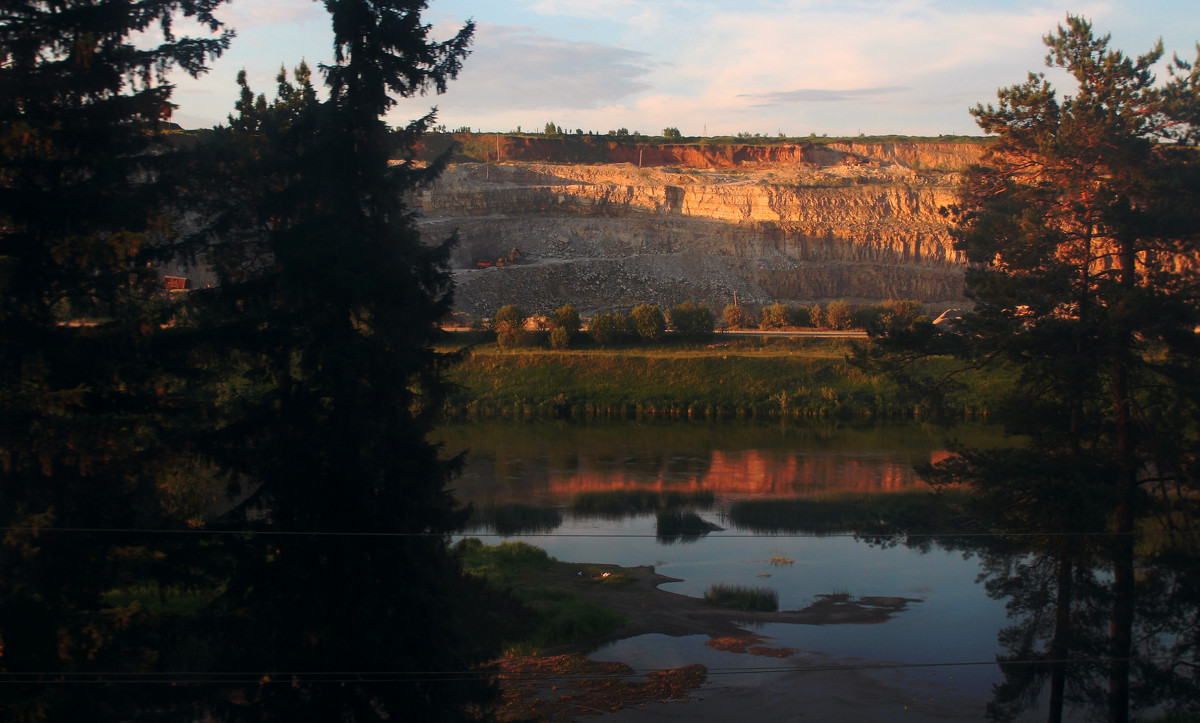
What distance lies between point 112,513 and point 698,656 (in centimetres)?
827

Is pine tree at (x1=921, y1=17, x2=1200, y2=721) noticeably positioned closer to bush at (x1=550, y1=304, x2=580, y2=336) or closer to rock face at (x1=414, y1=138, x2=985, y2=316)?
bush at (x1=550, y1=304, x2=580, y2=336)

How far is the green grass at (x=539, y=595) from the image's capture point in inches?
506

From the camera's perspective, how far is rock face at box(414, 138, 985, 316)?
187 ft

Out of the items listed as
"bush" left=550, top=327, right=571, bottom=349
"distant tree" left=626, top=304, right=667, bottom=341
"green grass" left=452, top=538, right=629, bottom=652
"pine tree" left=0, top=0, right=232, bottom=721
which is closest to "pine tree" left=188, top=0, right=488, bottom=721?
"pine tree" left=0, top=0, right=232, bottom=721

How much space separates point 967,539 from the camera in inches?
560

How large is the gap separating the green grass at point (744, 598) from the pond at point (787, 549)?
316mm

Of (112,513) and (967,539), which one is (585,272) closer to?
(967,539)

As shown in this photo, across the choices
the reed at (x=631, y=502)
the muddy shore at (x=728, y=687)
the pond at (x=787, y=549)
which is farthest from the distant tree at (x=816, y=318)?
the muddy shore at (x=728, y=687)

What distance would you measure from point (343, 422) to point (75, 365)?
2349mm

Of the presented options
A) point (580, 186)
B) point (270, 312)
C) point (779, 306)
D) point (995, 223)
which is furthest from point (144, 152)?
point (580, 186)

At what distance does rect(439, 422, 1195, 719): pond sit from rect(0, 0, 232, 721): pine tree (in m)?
7.02

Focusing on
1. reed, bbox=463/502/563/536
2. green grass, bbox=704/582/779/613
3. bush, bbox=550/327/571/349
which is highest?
bush, bbox=550/327/571/349

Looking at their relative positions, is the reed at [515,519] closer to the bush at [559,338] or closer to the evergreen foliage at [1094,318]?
the evergreen foliage at [1094,318]

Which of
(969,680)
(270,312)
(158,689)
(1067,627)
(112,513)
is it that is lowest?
(969,680)
